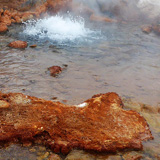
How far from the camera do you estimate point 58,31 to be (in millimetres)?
8383

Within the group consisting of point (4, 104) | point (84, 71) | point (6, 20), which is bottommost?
point (84, 71)

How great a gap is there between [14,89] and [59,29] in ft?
18.6

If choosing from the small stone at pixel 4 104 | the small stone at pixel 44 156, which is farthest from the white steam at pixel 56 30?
the small stone at pixel 44 156

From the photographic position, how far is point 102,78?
4.42 m

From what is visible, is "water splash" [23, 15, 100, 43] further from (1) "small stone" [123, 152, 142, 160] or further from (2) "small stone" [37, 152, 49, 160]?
(1) "small stone" [123, 152, 142, 160]

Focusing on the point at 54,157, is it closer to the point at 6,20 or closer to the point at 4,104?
the point at 4,104

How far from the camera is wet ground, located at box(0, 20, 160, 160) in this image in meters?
3.60

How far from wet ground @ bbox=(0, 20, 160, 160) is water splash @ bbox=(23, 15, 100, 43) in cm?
50

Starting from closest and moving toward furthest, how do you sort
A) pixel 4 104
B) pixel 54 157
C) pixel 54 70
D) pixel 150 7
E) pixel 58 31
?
1. pixel 54 157
2. pixel 4 104
3. pixel 54 70
4. pixel 58 31
5. pixel 150 7

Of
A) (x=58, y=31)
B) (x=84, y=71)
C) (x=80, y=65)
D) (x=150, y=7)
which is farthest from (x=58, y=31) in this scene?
(x=150, y=7)

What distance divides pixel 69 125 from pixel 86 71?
2472 mm

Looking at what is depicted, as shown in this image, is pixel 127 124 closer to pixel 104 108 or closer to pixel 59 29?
pixel 104 108

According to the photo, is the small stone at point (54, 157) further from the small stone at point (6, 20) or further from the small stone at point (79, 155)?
the small stone at point (6, 20)

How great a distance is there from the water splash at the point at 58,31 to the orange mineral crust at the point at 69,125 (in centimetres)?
480
